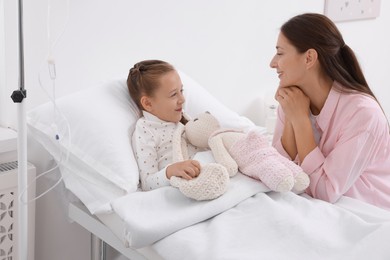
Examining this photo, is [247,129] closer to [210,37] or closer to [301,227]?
[210,37]

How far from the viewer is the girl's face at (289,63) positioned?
50.7 inches

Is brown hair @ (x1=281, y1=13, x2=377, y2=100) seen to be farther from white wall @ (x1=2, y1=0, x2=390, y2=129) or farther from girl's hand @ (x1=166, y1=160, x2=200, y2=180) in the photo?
white wall @ (x1=2, y1=0, x2=390, y2=129)

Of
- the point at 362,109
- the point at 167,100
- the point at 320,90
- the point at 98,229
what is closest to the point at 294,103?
the point at 320,90

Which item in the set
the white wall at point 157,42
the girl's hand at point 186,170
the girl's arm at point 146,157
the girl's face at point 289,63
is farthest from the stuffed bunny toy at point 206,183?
the white wall at point 157,42

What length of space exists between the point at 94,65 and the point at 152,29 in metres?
0.29

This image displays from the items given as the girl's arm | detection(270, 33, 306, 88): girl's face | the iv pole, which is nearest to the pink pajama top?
detection(270, 33, 306, 88): girl's face

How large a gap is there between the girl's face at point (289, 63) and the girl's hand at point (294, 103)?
0.02 m

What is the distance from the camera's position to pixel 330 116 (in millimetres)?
1280

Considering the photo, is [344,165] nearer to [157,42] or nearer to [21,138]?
[21,138]

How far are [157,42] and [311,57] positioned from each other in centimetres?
72

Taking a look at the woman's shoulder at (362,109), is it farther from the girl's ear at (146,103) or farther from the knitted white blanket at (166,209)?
the girl's ear at (146,103)

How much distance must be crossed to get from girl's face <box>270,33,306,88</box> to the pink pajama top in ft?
0.35

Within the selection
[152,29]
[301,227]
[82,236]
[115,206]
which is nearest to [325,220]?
[301,227]

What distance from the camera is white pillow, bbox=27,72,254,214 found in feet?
3.97
